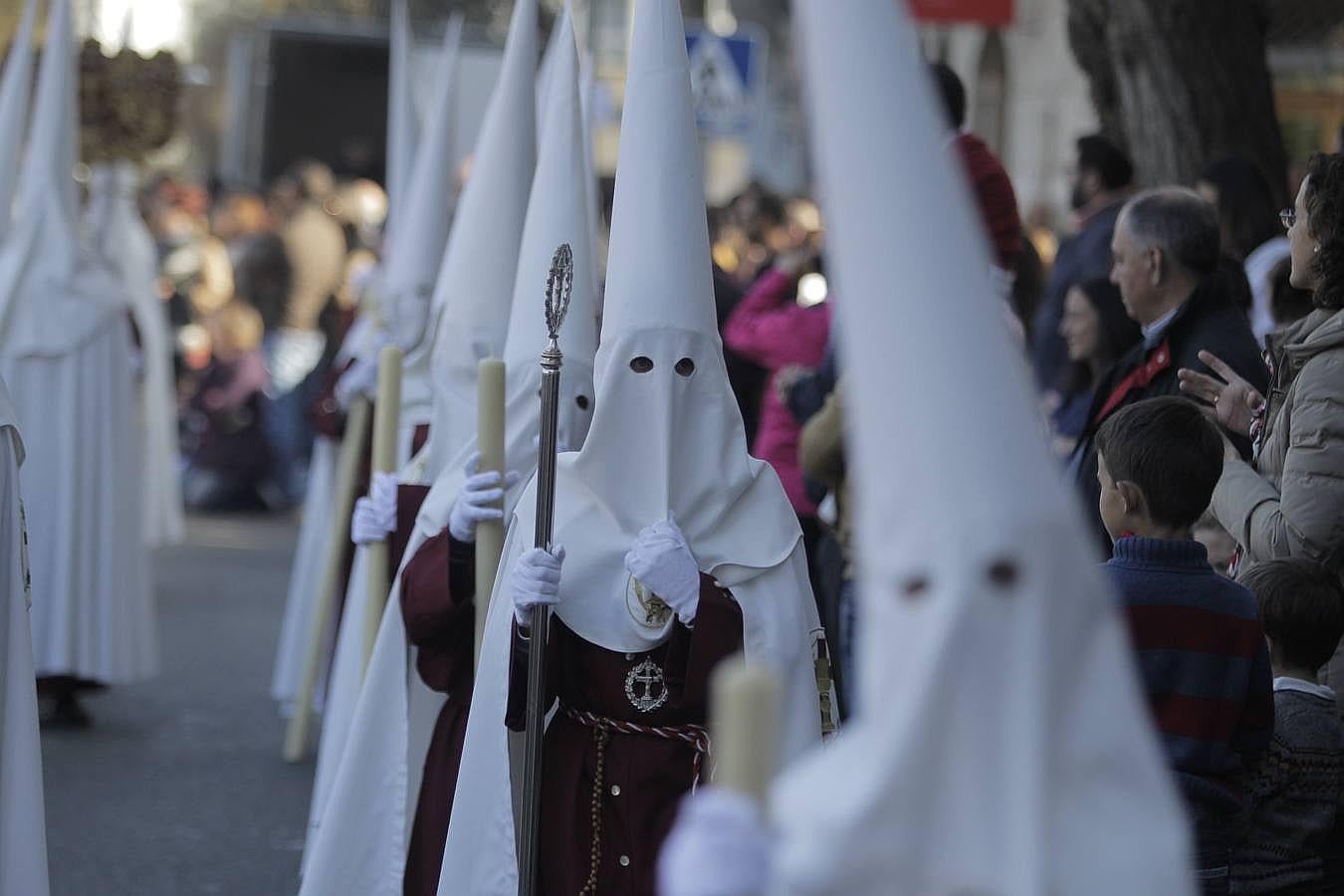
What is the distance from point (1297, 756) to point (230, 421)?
11.7 meters

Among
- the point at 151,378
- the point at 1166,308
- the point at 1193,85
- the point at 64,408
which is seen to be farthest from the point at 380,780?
the point at 151,378

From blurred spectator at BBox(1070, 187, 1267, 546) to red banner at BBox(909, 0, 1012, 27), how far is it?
23.4 ft

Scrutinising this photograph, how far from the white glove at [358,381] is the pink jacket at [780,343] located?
1.37 meters

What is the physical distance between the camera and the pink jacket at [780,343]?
6859 mm

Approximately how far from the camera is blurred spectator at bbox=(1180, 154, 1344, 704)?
153 inches

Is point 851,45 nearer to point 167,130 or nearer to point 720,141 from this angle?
point 167,130

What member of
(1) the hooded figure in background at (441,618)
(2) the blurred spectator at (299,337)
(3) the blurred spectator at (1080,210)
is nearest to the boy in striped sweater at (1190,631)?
(1) the hooded figure in background at (441,618)

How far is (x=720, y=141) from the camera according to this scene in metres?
28.4

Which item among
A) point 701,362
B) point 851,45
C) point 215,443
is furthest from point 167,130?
point 851,45

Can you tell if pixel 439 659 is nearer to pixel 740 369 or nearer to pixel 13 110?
pixel 740 369

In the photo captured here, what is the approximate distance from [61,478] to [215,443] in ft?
22.7

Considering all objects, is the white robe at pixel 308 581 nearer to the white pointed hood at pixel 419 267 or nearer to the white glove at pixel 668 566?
the white pointed hood at pixel 419 267

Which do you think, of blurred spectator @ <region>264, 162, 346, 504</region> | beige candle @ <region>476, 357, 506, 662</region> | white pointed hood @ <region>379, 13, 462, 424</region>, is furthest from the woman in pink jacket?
blurred spectator @ <region>264, 162, 346, 504</region>

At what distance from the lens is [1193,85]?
7773 mm
